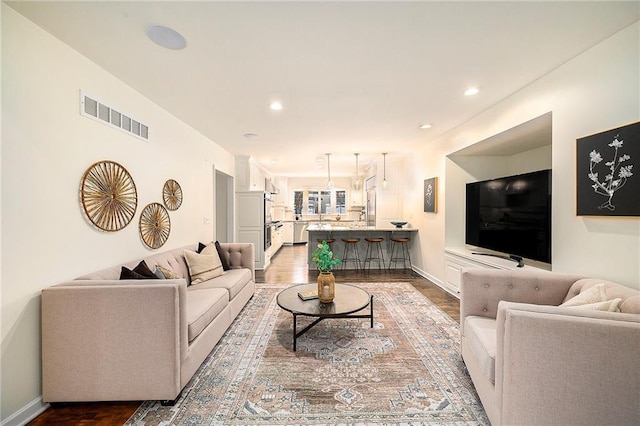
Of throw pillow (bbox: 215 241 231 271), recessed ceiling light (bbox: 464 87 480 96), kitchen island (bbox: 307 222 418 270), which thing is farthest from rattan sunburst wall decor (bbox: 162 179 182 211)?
recessed ceiling light (bbox: 464 87 480 96)

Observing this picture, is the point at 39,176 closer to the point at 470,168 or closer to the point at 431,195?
the point at 431,195

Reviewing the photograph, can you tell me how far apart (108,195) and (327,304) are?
234 centimetres

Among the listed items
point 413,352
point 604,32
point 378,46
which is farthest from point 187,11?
point 413,352

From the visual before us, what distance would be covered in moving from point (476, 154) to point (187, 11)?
4246 millimetres

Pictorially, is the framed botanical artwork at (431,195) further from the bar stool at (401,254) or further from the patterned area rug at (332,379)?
the patterned area rug at (332,379)

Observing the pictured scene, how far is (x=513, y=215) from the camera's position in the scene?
3.09 m

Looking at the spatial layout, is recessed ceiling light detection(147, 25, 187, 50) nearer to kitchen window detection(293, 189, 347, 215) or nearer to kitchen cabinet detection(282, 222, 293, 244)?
kitchen cabinet detection(282, 222, 293, 244)

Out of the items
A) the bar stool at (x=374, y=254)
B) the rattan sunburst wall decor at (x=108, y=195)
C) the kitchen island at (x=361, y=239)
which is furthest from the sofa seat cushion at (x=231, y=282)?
the bar stool at (x=374, y=254)

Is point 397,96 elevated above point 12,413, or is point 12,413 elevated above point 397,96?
point 397,96

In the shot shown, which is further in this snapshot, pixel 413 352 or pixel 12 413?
pixel 413 352

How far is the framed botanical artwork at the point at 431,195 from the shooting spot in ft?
15.2

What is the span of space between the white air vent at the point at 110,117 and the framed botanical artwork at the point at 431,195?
439 cm

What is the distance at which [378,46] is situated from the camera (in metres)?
1.94

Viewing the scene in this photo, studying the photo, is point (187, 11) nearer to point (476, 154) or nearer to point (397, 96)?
point (397, 96)
